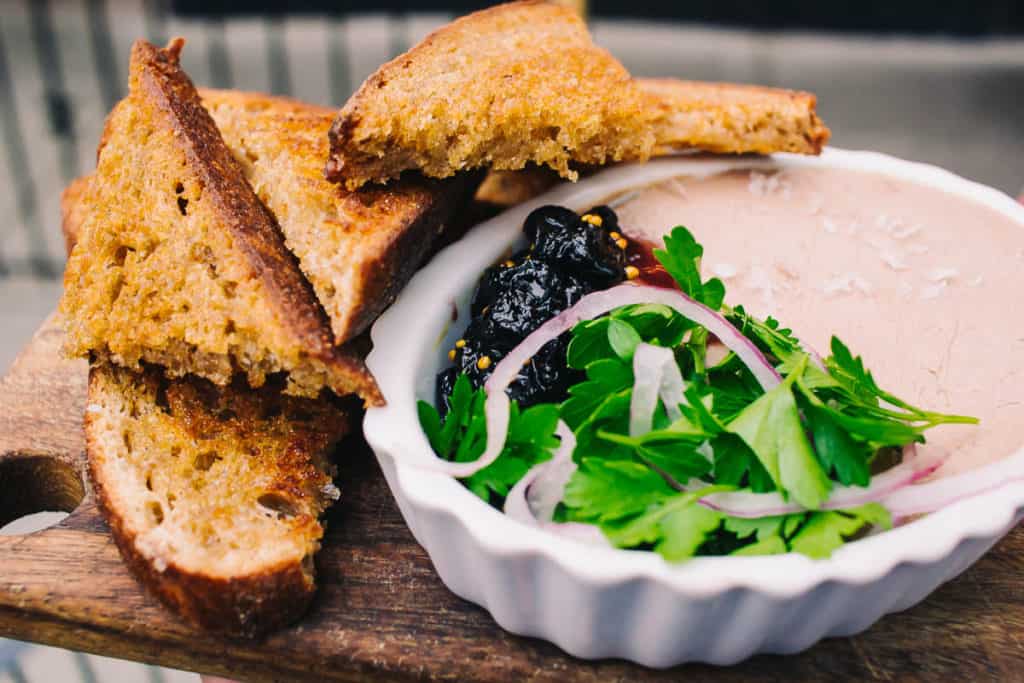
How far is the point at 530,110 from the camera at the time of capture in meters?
1.95

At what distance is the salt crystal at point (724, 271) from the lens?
2004mm

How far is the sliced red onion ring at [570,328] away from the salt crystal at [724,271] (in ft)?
1.18

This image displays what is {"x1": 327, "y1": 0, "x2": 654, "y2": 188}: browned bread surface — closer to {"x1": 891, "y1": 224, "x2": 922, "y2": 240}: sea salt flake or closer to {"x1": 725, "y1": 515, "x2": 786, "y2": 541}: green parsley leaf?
{"x1": 891, "y1": 224, "x2": 922, "y2": 240}: sea salt flake

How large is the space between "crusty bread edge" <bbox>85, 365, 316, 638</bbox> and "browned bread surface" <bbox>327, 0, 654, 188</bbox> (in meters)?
0.78

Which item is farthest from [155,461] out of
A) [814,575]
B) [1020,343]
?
[1020,343]

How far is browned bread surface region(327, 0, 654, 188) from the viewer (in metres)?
1.85

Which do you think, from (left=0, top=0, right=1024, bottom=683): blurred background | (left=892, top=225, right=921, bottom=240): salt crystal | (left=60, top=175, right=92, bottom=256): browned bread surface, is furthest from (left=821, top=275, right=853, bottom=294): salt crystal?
(left=0, top=0, right=1024, bottom=683): blurred background

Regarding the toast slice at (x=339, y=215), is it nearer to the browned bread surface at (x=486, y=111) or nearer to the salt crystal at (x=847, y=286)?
the browned bread surface at (x=486, y=111)

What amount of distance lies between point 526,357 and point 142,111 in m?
1.11

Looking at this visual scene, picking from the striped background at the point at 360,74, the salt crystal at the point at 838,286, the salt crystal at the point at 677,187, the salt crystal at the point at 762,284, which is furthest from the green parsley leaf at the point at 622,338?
the striped background at the point at 360,74

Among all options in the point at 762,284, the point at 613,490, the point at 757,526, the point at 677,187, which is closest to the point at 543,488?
the point at 613,490

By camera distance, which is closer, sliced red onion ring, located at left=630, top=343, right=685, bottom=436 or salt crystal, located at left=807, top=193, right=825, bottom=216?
sliced red onion ring, located at left=630, top=343, right=685, bottom=436

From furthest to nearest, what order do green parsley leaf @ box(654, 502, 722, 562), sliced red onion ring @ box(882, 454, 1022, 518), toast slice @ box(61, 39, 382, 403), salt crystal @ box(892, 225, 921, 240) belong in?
1. salt crystal @ box(892, 225, 921, 240)
2. toast slice @ box(61, 39, 382, 403)
3. sliced red onion ring @ box(882, 454, 1022, 518)
4. green parsley leaf @ box(654, 502, 722, 562)

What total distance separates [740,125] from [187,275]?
1.34 m
